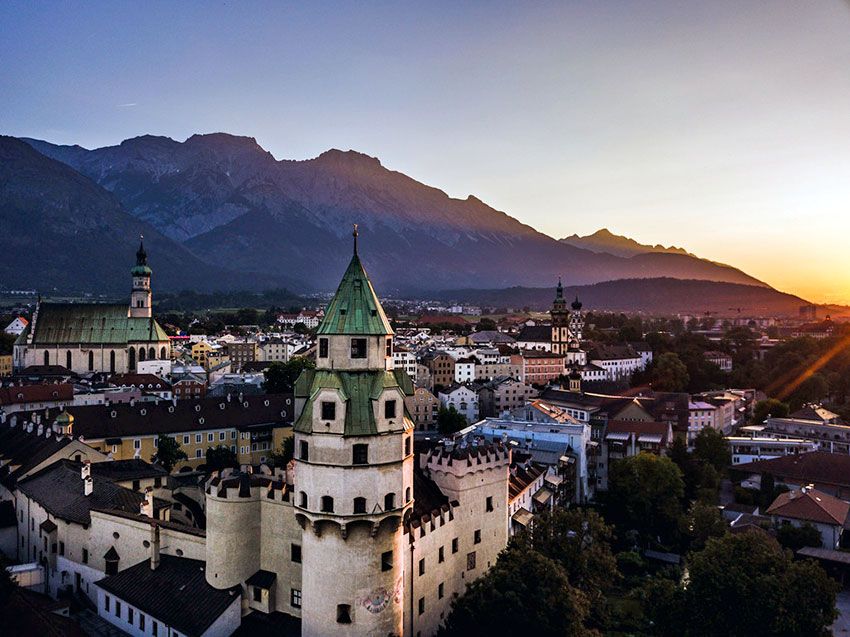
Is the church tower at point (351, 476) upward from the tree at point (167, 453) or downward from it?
upward

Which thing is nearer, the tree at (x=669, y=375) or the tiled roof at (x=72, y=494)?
the tiled roof at (x=72, y=494)

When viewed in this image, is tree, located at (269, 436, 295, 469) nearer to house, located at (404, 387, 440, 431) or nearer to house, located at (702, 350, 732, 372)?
house, located at (404, 387, 440, 431)

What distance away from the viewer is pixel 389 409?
2845 cm

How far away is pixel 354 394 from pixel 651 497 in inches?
1640

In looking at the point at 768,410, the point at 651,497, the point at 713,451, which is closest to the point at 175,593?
the point at 651,497

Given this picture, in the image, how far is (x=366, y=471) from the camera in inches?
1093

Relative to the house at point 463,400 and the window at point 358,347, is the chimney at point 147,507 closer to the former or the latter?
the window at point 358,347

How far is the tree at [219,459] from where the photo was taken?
65812 mm

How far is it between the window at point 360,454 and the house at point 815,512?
42.9 m

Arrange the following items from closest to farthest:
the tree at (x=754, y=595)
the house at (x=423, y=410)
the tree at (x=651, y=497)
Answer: the tree at (x=754, y=595), the tree at (x=651, y=497), the house at (x=423, y=410)

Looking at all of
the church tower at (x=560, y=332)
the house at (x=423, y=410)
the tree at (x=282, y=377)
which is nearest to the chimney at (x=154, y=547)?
the tree at (x=282, y=377)

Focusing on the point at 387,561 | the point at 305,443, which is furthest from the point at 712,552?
the point at 305,443

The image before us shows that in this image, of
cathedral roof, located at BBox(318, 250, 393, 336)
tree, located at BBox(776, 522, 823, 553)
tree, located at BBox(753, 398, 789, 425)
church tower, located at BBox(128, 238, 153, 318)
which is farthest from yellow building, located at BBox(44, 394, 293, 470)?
tree, located at BBox(753, 398, 789, 425)

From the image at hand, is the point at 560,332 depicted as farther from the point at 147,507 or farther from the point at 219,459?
the point at 147,507
